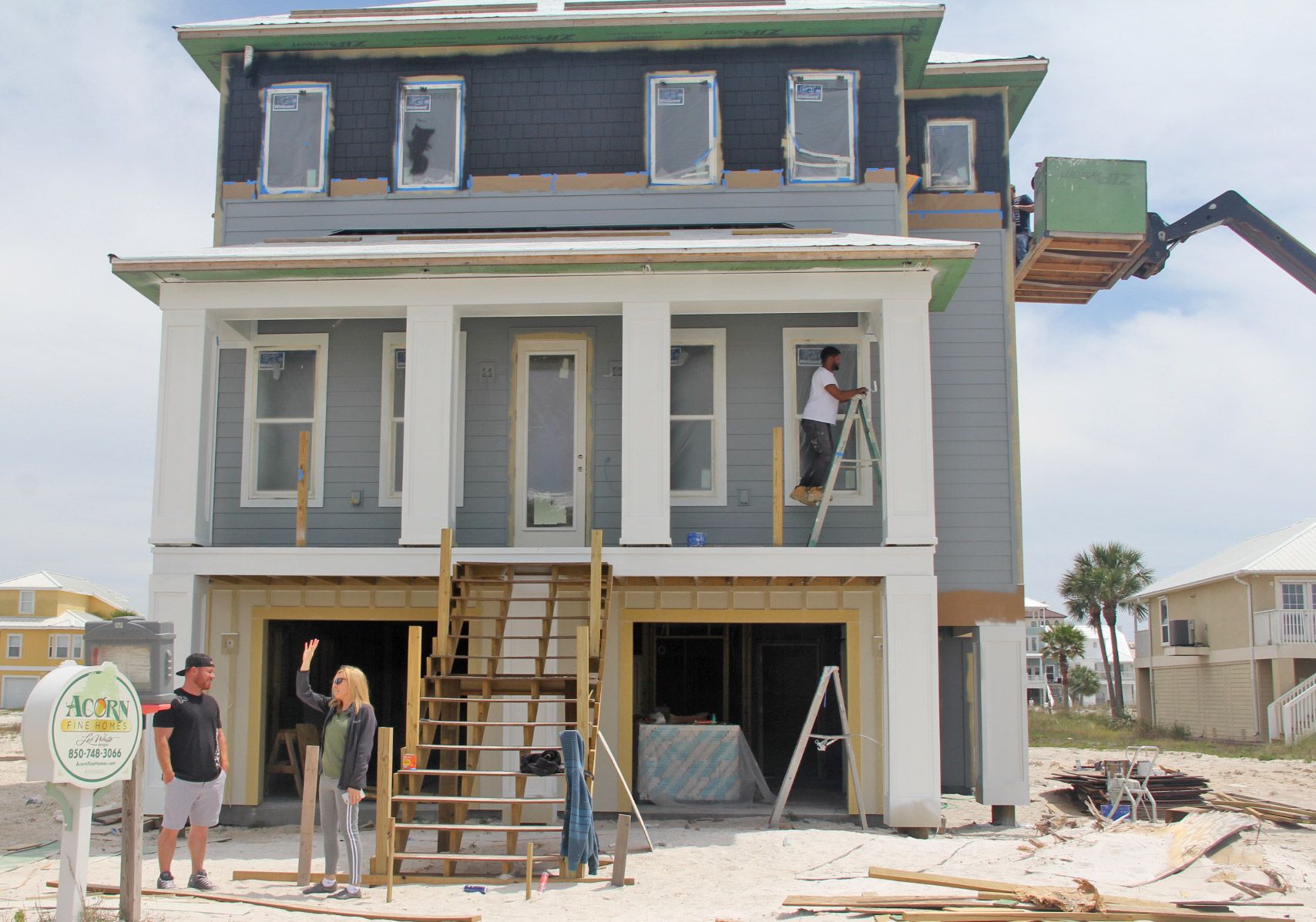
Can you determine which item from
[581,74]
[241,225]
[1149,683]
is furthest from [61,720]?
[1149,683]

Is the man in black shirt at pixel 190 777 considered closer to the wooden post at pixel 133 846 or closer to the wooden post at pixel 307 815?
the wooden post at pixel 307 815

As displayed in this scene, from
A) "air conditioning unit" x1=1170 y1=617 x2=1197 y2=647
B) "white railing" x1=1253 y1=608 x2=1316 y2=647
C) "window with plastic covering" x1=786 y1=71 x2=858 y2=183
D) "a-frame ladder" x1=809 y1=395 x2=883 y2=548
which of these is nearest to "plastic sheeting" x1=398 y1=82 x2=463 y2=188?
"window with plastic covering" x1=786 y1=71 x2=858 y2=183

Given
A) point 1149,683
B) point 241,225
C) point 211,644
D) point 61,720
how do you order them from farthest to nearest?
point 1149,683 → point 241,225 → point 211,644 → point 61,720

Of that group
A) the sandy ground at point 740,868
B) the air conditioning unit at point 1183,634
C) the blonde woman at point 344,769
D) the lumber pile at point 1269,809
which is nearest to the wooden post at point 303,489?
the sandy ground at point 740,868

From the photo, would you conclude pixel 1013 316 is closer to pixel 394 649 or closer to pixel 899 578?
pixel 899 578

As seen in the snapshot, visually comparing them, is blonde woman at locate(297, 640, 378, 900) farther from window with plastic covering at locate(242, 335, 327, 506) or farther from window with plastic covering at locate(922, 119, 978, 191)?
window with plastic covering at locate(922, 119, 978, 191)

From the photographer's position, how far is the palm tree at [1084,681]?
182 ft

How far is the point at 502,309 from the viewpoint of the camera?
1266 cm

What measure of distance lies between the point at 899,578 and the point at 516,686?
3829 mm

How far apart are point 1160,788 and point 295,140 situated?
1327cm

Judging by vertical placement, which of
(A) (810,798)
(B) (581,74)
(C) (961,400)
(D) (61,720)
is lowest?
(A) (810,798)

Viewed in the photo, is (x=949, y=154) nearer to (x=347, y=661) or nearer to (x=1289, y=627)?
(x=347, y=661)

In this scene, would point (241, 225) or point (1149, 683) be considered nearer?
point (241, 225)

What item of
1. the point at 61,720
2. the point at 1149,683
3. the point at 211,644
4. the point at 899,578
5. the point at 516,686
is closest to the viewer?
the point at 61,720
